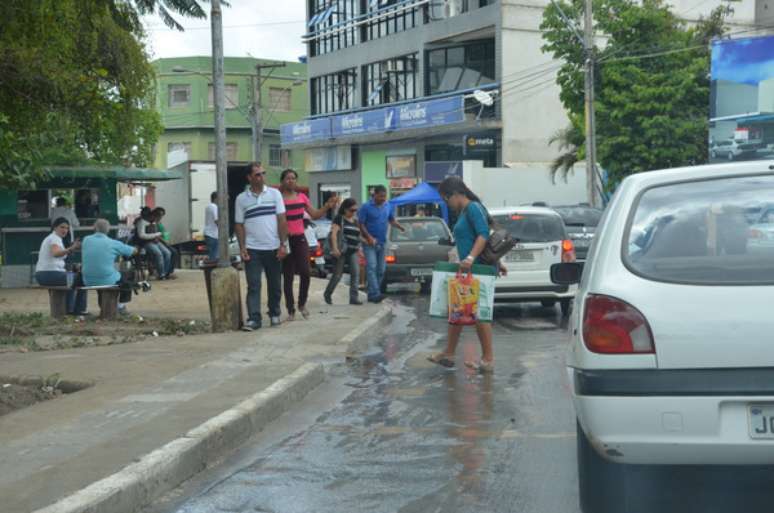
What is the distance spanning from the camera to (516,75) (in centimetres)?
4412

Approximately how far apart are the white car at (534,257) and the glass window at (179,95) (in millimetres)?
56070

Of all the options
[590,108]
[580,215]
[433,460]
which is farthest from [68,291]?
[590,108]

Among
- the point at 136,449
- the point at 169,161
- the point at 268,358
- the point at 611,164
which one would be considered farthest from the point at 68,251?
the point at 169,161

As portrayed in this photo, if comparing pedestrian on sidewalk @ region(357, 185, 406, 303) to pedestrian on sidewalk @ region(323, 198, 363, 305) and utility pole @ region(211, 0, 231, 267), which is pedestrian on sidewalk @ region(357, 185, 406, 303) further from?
utility pole @ region(211, 0, 231, 267)

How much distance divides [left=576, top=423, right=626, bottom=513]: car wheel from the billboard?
3240 centimetres

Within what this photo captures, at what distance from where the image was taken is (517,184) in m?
43.0

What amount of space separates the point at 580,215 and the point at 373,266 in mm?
9580

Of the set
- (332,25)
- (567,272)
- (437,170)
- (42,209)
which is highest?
(332,25)

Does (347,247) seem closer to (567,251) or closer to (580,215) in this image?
(567,251)

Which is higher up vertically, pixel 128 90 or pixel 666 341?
pixel 128 90

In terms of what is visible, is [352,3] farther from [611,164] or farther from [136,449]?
[136,449]

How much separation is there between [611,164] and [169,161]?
3741 cm

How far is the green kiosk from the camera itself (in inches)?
884

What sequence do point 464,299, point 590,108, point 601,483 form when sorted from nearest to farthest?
point 601,483, point 464,299, point 590,108
